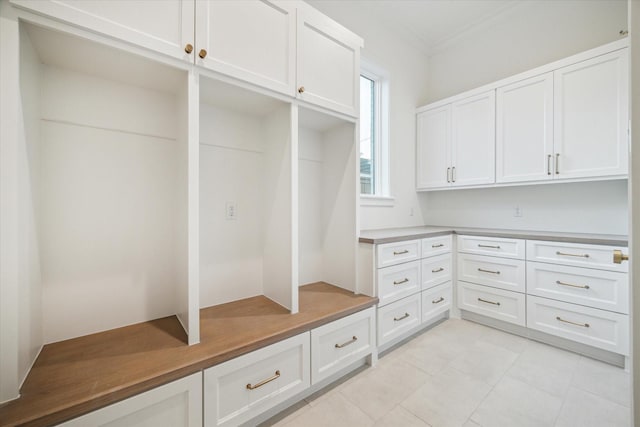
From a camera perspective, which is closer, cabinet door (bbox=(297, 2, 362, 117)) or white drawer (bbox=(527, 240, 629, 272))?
cabinet door (bbox=(297, 2, 362, 117))

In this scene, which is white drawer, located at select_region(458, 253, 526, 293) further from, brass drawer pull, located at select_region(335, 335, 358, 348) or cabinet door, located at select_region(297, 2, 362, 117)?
cabinet door, located at select_region(297, 2, 362, 117)

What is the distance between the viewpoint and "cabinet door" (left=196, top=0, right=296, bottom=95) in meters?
1.29

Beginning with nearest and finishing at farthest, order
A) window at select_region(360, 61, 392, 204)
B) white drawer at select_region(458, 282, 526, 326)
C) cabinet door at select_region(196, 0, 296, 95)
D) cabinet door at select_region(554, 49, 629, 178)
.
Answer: cabinet door at select_region(196, 0, 296, 95) < cabinet door at select_region(554, 49, 629, 178) < white drawer at select_region(458, 282, 526, 326) < window at select_region(360, 61, 392, 204)

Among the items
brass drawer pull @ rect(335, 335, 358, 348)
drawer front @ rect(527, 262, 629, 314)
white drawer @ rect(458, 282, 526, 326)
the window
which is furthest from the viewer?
the window

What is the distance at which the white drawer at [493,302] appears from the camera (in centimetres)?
234

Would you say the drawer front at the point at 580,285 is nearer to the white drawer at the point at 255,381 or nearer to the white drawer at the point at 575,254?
the white drawer at the point at 575,254

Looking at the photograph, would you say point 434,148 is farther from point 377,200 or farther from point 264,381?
point 264,381

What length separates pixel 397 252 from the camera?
2.12 metres

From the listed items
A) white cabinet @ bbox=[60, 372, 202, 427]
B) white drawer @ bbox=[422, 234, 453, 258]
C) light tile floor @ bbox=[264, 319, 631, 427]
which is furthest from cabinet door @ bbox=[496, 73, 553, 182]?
white cabinet @ bbox=[60, 372, 202, 427]

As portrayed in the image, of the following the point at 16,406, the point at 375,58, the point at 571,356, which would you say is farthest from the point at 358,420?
the point at 375,58

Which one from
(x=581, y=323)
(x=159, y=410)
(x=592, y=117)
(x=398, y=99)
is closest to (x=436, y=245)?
(x=581, y=323)

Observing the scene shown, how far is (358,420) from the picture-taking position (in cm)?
144

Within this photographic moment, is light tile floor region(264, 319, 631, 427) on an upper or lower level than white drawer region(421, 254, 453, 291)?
lower

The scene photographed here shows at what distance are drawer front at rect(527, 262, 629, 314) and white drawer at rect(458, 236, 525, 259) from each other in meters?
0.14
